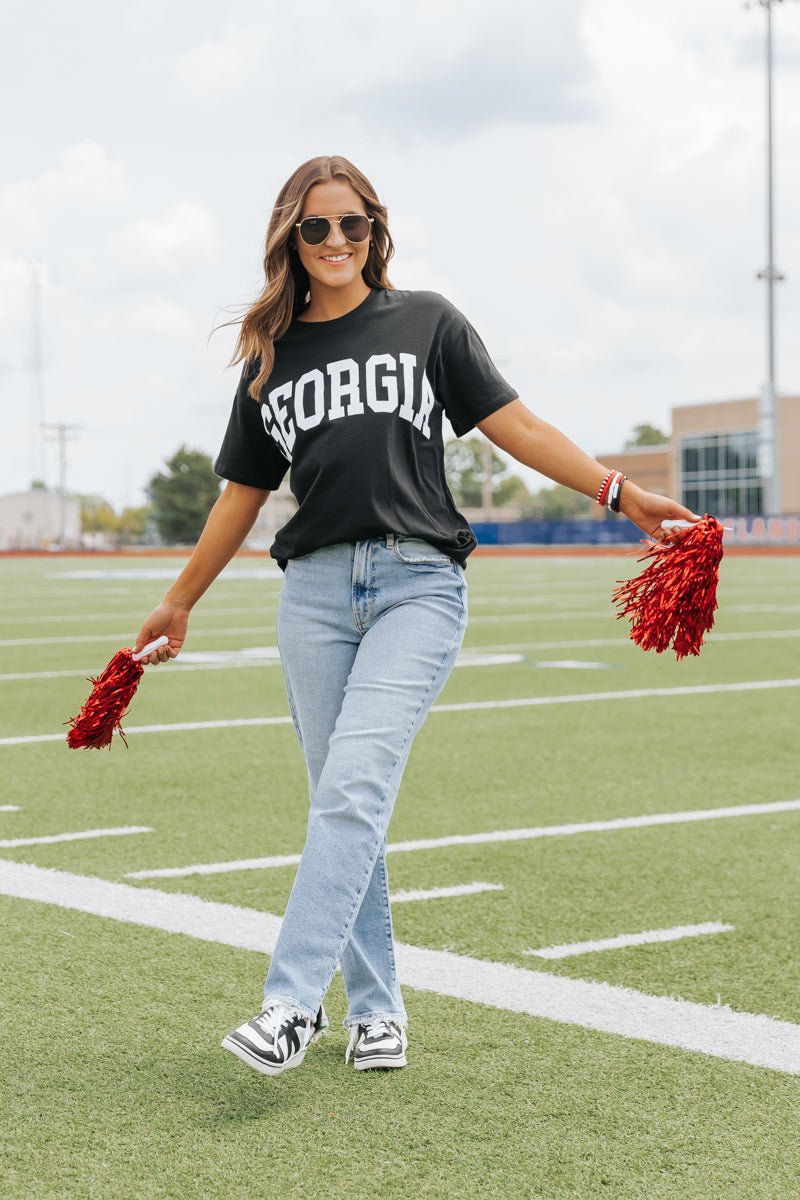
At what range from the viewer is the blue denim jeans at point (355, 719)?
3580mm

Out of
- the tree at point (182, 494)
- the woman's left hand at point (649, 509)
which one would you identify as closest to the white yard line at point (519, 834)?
the woman's left hand at point (649, 509)

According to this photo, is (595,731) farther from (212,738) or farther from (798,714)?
(212,738)

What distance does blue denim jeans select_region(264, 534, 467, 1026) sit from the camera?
3.58m

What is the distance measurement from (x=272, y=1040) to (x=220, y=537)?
122cm

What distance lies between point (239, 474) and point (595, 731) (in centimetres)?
604

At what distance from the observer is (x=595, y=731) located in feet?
32.1

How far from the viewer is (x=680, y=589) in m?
3.87

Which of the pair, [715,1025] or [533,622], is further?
[533,622]

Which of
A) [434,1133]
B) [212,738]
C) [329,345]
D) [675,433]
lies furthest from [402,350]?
[675,433]

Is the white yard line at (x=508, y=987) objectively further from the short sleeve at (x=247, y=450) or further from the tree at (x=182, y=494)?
the tree at (x=182, y=494)

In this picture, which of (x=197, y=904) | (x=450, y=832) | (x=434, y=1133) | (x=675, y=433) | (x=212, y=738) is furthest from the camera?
(x=675, y=433)

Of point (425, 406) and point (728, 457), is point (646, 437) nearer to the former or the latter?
point (728, 457)

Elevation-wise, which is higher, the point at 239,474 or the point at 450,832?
the point at 239,474

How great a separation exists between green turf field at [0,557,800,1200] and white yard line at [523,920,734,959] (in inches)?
1.3
